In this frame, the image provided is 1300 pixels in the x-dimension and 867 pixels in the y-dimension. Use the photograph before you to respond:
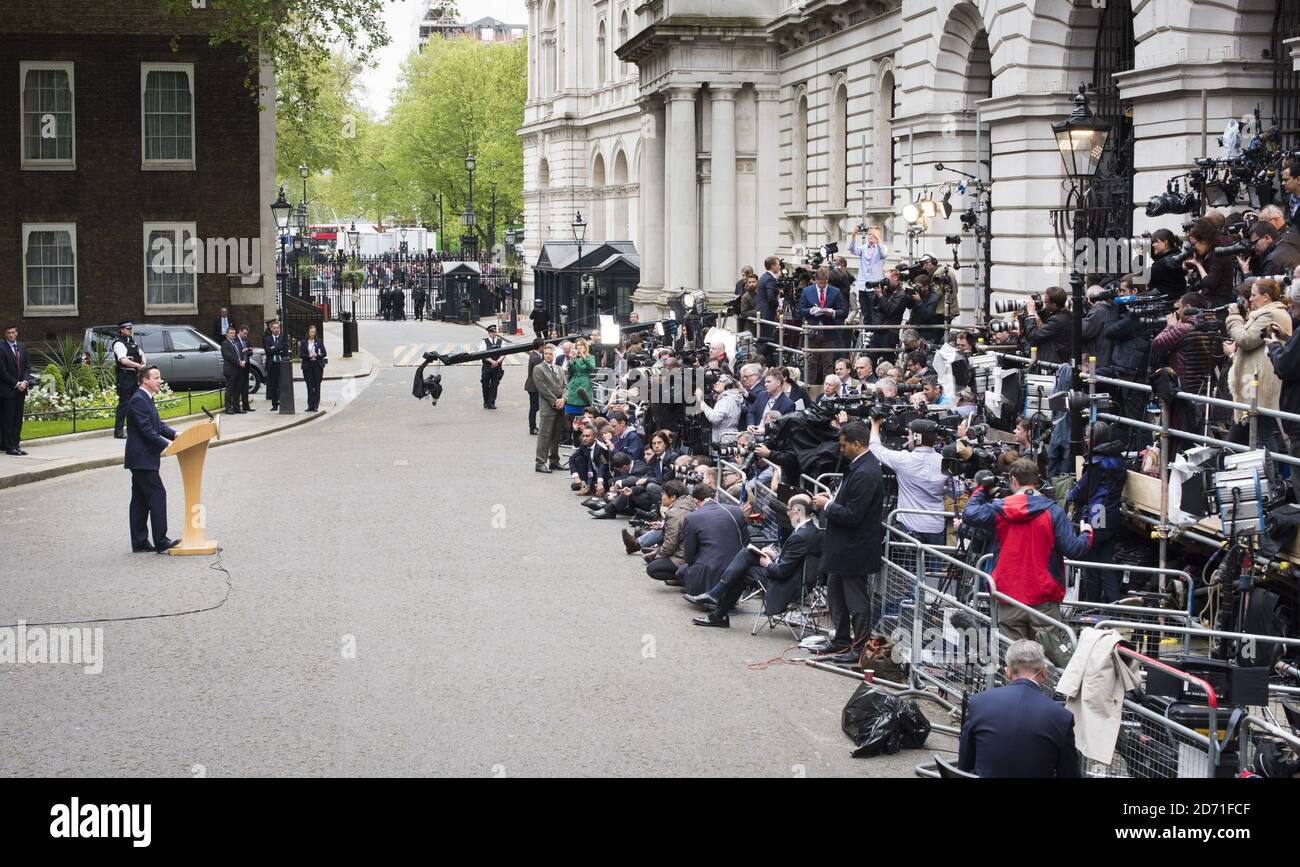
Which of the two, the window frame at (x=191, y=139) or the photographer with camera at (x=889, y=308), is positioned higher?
the window frame at (x=191, y=139)

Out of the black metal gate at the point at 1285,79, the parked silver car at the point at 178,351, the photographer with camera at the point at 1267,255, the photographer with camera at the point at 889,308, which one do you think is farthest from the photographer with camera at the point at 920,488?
the parked silver car at the point at 178,351

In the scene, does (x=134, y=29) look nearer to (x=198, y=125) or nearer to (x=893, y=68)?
(x=198, y=125)

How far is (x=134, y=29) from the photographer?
1545 inches

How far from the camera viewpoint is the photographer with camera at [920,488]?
1497cm

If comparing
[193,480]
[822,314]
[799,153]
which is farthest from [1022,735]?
[799,153]

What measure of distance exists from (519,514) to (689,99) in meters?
26.4

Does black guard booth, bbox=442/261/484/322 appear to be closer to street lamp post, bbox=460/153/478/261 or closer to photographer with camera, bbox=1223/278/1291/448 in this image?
street lamp post, bbox=460/153/478/261

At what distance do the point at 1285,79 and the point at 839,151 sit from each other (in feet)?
61.6

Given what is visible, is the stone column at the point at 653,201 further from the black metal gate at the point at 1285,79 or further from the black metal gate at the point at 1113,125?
the black metal gate at the point at 1285,79

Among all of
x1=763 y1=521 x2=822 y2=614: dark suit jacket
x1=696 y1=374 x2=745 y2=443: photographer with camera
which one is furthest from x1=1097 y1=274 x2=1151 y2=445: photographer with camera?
x1=696 y1=374 x2=745 y2=443: photographer with camera

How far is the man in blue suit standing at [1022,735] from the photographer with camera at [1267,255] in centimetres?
658

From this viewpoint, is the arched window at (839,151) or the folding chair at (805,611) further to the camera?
the arched window at (839,151)

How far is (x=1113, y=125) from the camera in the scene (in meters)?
24.5

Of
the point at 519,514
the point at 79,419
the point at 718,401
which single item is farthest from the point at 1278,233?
the point at 79,419
